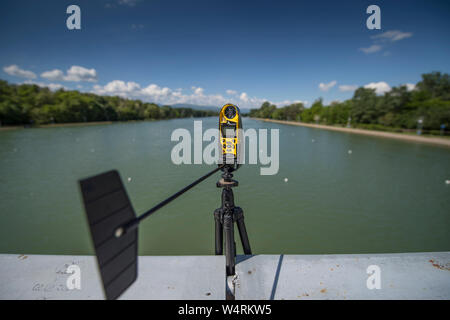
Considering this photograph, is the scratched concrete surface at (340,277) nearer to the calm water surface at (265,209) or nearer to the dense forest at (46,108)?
the calm water surface at (265,209)

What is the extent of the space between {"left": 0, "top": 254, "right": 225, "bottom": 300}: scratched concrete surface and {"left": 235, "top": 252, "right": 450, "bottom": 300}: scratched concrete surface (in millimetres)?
218

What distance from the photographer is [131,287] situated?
1.48m

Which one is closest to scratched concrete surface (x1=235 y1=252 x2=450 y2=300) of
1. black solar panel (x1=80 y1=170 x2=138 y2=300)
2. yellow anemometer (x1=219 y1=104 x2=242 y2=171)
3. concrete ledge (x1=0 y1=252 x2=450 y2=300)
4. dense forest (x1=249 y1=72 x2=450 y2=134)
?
concrete ledge (x1=0 y1=252 x2=450 y2=300)

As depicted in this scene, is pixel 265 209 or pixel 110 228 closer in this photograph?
pixel 110 228

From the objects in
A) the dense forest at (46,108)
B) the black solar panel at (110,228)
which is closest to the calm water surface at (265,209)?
the black solar panel at (110,228)

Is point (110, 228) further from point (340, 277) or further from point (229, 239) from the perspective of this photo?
point (340, 277)

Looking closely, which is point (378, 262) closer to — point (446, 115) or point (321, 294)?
point (321, 294)

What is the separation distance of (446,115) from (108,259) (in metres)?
30.5

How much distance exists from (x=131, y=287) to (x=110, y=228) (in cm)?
120

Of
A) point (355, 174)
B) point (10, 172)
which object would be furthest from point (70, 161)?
point (355, 174)

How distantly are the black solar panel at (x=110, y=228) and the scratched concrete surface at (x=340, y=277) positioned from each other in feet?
3.33

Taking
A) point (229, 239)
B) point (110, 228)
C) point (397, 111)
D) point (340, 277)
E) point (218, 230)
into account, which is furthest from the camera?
point (397, 111)

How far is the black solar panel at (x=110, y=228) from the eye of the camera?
0.52 m

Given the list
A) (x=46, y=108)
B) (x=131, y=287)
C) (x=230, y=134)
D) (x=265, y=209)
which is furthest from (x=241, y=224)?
(x=46, y=108)
